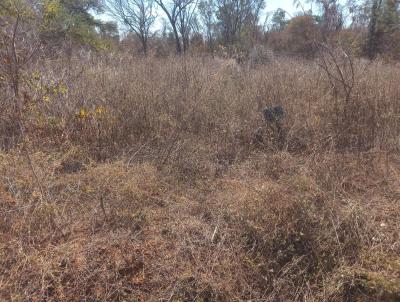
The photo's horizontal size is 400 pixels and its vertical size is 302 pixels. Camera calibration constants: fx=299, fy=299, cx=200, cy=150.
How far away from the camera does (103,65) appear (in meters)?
4.72

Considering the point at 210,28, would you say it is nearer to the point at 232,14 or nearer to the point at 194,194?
the point at 232,14

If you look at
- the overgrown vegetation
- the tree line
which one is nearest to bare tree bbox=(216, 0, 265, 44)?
the tree line

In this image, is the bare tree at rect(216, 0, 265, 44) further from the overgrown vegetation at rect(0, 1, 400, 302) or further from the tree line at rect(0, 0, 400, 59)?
the overgrown vegetation at rect(0, 1, 400, 302)

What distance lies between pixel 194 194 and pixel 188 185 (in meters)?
0.18

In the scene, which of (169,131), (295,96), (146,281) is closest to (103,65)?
(169,131)

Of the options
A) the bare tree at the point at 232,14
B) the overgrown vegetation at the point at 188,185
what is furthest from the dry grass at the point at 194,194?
the bare tree at the point at 232,14

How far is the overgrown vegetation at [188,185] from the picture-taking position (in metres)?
1.83

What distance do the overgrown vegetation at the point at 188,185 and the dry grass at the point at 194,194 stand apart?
12 mm

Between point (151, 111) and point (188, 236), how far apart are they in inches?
88.4

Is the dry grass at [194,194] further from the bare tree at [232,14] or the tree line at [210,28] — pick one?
the bare tree at [232,14]

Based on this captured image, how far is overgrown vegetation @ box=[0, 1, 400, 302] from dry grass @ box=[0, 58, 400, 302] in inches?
0.5

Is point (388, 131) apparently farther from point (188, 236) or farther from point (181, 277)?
point (181, 277)

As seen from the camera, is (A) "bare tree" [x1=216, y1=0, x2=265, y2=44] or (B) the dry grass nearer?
(B) the dry grass

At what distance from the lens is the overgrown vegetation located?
183 centimetres
